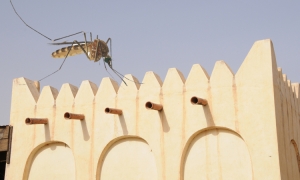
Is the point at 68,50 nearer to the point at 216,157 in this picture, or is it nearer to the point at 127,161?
the point at 127,161

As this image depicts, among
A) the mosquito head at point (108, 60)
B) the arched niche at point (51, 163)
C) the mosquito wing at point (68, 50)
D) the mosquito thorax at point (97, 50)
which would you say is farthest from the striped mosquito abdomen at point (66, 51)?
the arched niche at point (51, 163)

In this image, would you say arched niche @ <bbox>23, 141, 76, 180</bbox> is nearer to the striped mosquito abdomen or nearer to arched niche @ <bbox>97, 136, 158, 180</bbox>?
arched niche @ <bbox>97, 136, 158, 180</bbox>

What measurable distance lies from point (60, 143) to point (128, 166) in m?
2.34

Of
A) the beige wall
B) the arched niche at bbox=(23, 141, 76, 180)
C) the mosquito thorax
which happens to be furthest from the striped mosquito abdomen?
the arched niche at bbox=(23, 141, 76, 180)

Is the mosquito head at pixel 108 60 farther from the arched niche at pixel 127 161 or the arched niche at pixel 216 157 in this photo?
the arched niche at pixel 216 157

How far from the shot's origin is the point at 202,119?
985 cm

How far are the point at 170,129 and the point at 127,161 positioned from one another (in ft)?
4.88

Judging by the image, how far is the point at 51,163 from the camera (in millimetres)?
11609

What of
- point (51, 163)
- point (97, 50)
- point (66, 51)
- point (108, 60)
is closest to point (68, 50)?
point (66, 51)

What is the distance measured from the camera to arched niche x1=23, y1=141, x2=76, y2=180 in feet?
37.3

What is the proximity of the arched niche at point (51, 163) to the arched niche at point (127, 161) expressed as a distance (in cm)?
103

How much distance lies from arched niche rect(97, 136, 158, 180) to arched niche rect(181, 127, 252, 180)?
961 mm

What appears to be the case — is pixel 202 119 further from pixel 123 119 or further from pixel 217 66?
pixel 123 119

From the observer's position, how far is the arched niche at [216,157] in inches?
368
